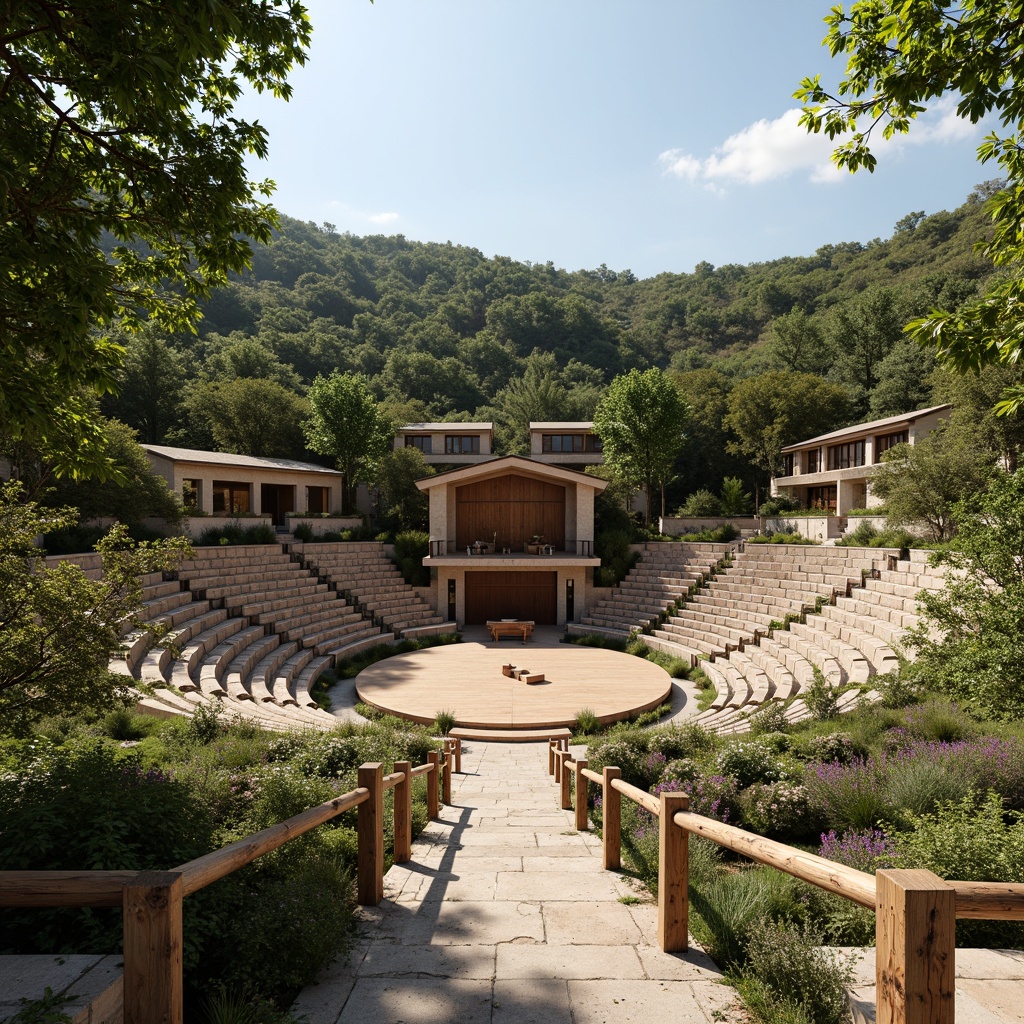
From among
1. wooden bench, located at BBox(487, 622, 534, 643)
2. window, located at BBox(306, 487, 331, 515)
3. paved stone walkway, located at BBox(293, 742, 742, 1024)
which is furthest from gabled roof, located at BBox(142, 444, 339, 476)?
paved stone walkway, located at BBox(293, 742, 742, 1024)

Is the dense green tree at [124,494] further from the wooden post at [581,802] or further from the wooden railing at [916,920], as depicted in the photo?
the wooden railing at [916,920]

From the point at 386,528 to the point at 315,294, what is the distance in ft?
171

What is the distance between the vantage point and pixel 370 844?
455cm

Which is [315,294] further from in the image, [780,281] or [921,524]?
[921,524]

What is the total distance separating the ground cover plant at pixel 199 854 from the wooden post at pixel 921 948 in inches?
108

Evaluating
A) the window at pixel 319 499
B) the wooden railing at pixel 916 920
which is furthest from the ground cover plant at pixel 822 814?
the window at pixel 319 499

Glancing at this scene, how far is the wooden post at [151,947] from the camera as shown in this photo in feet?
7.69

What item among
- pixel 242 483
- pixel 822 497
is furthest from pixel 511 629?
pixel 822 497

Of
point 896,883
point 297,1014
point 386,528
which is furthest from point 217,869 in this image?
point 386,528

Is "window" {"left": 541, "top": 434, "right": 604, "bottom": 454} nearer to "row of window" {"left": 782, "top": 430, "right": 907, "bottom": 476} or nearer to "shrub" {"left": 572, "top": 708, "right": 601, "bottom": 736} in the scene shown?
"row of window" {"left": 782, "top": 430, "right": 907, "bottom": 476}

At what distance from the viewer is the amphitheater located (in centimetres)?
1262

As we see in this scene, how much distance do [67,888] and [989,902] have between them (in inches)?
145

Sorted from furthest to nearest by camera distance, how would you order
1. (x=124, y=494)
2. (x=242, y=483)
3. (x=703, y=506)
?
(x=703, y=506) → (x=242, y=483) → (x=124, y=494)

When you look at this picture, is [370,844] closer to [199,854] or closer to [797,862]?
[199,854]
